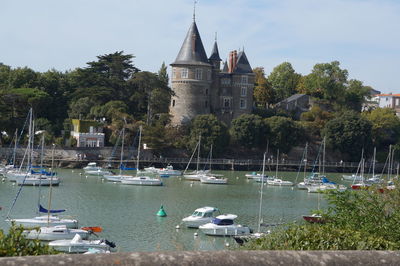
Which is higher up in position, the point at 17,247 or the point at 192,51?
the point at 192,51

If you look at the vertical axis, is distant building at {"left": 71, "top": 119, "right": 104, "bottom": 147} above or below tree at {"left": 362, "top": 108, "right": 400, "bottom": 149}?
below

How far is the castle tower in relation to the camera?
240 feet

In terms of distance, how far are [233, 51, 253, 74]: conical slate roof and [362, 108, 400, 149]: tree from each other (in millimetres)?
15707

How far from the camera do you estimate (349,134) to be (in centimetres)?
7494

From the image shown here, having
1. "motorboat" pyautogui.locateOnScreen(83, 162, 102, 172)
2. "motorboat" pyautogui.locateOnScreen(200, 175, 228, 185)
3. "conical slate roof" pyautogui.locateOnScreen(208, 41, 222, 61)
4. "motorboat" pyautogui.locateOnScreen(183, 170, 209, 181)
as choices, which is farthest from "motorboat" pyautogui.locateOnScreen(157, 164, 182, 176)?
"conical slate roof" pyautogui.locateOnScreen(208, 41, 222, 61)

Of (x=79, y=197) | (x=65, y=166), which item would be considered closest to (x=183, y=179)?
(x=65, y=166)

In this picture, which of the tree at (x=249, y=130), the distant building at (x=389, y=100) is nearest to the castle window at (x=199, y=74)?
the tree at (x=249, y=130)

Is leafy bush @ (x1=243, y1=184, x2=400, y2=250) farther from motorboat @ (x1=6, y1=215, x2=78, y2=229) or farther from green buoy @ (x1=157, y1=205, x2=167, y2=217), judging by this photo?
green buoy @ (x1=157, y1=205, x2=167, y2=217)

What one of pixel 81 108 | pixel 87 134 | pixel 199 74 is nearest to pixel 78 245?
pixel 87 134

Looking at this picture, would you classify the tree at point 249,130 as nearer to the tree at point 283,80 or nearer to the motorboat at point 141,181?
the motorboat at point 141,181

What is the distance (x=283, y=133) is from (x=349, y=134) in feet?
27.2

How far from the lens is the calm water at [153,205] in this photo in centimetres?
2945

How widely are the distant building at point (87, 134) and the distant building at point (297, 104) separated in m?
27.5

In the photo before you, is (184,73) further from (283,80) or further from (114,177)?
(283,80)
